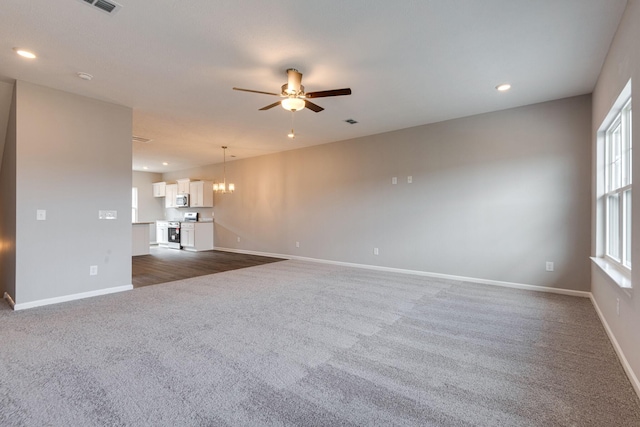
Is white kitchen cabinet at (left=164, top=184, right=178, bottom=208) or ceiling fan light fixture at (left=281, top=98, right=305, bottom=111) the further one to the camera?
white kitchen cabinet at (left=164, top=184, right=178, bottom=208)

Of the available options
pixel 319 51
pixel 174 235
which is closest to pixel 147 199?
pixel 174 235

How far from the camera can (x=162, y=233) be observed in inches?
402

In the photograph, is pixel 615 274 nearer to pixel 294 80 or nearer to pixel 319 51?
pixel 319 51

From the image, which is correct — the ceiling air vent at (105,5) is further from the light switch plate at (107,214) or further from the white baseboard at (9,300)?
the white baseboard at (9,300)

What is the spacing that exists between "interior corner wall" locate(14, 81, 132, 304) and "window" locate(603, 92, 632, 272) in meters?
5.85

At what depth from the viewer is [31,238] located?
3.57 meters

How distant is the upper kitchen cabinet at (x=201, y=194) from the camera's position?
361 inches

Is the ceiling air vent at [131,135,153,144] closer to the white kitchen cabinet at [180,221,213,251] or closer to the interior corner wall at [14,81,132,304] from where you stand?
the interior corner wall at [14,81,132,304]

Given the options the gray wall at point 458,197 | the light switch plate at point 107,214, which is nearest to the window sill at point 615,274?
the gray wall at point 458,197

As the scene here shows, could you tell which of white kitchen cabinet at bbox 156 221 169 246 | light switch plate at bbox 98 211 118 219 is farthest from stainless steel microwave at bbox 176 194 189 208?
light switch plate at bbox 98 211 118 219

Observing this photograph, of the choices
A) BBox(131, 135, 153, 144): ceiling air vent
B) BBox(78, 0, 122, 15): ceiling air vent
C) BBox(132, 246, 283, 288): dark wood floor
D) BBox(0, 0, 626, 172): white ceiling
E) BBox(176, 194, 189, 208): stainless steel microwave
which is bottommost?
BBox(132, 246, 283, 288): dark wood floor

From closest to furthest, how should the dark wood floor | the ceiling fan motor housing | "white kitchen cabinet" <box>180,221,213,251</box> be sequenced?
the ceiling fan motor housing
the dark wood floor
"white kitchen cabinet" <box>180,221,213,251</box>

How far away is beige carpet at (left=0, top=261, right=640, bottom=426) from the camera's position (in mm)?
1688

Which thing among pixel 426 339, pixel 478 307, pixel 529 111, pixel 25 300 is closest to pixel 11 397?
pixel 25 300
